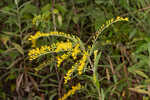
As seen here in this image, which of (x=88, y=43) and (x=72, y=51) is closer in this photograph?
(x=72, y=51)

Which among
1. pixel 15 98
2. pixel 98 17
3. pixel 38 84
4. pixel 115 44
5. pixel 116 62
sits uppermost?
pixel 98 17

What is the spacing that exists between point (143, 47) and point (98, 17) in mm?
541

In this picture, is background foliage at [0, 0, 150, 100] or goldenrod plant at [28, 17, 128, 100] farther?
background foliage at [0, 0, 150, 100]

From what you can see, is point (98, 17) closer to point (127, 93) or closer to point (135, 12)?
point (135, 12)

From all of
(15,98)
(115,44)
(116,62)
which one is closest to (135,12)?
(115,44)

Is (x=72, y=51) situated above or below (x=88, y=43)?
below

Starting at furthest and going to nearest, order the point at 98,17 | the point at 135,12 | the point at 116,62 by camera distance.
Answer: the point at 116,62 < the point at 135,12 < the point at 98,17

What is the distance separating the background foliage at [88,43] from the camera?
7.32 feet

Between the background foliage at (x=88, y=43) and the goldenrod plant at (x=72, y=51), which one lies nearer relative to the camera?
the goldenrod plant at (x=72, y=51)

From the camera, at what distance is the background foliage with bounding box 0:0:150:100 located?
7.32ft

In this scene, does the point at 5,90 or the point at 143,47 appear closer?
the point at 143,47

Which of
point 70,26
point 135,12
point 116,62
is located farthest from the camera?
point 70,26

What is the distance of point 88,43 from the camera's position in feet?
7.82

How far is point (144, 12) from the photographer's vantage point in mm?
2357
